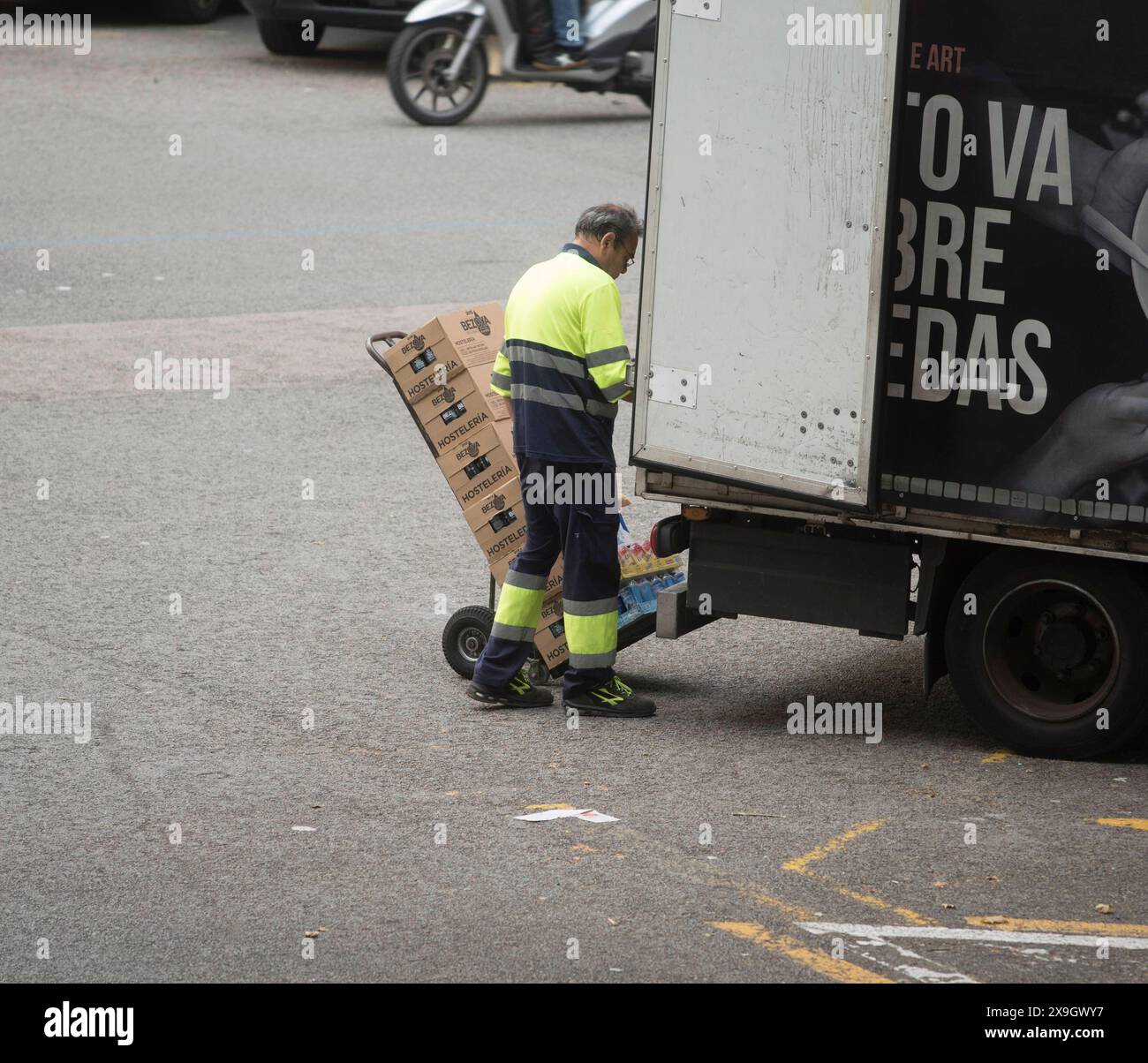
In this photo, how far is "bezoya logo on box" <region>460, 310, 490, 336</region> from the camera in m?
8.09

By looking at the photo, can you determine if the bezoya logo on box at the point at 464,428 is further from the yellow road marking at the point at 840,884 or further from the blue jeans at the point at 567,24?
the blue jeans at the point at 567,24

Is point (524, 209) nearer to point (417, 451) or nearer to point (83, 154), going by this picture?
point (83, 154)

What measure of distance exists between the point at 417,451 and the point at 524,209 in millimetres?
6333

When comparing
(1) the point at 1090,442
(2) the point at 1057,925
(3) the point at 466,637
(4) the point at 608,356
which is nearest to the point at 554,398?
(4) the point at 608,356

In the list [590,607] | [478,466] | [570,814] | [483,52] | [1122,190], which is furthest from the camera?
[483,52]

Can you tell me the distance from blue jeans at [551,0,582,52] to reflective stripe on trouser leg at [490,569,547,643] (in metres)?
12.8

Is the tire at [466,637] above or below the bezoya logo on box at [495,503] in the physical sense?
below

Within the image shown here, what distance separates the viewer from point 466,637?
8055 mm

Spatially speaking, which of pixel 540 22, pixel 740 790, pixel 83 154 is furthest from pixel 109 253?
pixel 740 790

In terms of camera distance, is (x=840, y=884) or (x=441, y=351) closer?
(x=840, y=884)

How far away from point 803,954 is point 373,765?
216 centimetres

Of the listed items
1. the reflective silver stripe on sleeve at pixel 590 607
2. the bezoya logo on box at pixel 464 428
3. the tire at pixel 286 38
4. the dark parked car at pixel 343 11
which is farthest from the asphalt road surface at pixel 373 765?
the tire at pixel 286 38

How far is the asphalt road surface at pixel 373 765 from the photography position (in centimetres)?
554

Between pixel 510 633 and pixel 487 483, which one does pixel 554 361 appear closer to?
pixel 487 483
